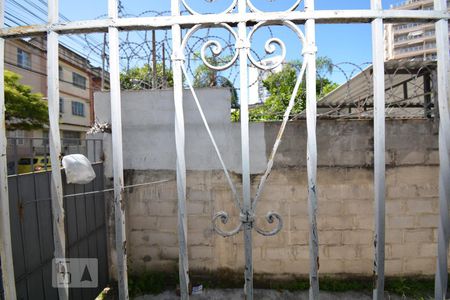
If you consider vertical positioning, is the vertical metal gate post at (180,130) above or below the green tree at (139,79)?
below

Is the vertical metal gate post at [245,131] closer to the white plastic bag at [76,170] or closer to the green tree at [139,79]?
the white plastic bag at [76,170]

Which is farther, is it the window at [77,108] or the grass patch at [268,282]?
the window at [77,108]

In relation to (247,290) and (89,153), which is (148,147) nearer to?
(89,153)

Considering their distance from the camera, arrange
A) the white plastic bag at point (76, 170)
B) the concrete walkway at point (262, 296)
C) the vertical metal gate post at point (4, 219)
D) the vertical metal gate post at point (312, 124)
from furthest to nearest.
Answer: the concrete walkway at point (262, 296), the white plastic bag at point (76, 170), the vertical metal gate post at point (4, 219), the vertical metal gate post at point (312, 124)

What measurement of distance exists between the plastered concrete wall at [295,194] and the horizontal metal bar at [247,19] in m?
2.04

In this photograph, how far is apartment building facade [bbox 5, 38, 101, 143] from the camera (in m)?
19.2

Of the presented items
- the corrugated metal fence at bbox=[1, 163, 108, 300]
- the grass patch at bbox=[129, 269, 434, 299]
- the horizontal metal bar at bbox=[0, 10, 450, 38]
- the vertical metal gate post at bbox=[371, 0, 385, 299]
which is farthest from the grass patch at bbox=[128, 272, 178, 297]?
the horizontal metal bar at bbox=[0, 10, 450, 38]

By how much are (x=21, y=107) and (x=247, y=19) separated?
17.5m

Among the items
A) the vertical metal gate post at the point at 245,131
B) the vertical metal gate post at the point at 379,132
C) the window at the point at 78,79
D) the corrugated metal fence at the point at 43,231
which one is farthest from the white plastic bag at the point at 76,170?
the window at the point at 78,79

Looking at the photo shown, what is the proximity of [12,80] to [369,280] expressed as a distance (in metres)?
17.9

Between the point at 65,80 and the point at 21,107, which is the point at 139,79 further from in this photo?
the point at 65,80

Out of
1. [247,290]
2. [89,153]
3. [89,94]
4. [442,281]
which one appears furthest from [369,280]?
[89,94]

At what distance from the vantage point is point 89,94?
28406 mm

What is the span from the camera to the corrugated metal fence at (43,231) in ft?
7.64
